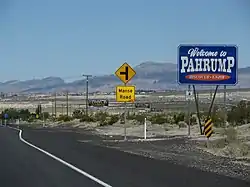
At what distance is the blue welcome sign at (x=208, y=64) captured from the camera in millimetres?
36844

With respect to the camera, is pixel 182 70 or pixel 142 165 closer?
pixel 142 165

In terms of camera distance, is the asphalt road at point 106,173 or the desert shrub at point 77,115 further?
the desert shrub at point 77,115

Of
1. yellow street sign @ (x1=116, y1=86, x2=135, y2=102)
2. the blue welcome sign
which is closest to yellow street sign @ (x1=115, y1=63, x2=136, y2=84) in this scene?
yellow street sign @ (x1=116, y1=86, x2=135, y2=102)

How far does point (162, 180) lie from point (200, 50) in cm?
2266

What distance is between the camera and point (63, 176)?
53.7 feet

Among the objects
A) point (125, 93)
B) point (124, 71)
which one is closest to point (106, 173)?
point (124, 71)

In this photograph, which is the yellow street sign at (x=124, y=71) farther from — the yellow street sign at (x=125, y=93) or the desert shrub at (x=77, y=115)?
the desert shrub at (x=77, y=115)

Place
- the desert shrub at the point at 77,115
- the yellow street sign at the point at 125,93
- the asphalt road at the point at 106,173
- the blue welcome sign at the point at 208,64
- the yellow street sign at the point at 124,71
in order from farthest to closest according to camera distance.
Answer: the desert shrub at the point at 77,115, the blue welcome sign at the point at 208,64, the yellow street sign at the point at 125,93, the yellow street sign at the point at 124,71, the asphalt road at the point at 106,173

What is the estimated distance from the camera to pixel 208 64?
121 feet

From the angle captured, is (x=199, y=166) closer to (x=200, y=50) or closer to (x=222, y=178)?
(x=222, y=178)

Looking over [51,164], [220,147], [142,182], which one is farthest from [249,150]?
[142,182]

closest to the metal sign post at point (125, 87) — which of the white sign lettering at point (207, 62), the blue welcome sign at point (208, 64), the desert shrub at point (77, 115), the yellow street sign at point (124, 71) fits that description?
the yellow street sign at point (124, 71)

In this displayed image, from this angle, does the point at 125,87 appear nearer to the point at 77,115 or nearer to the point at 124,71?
→ the point at 124,71

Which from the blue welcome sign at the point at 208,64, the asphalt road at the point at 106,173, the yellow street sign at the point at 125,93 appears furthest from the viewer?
the blue welcome sign at the point at 208,64
